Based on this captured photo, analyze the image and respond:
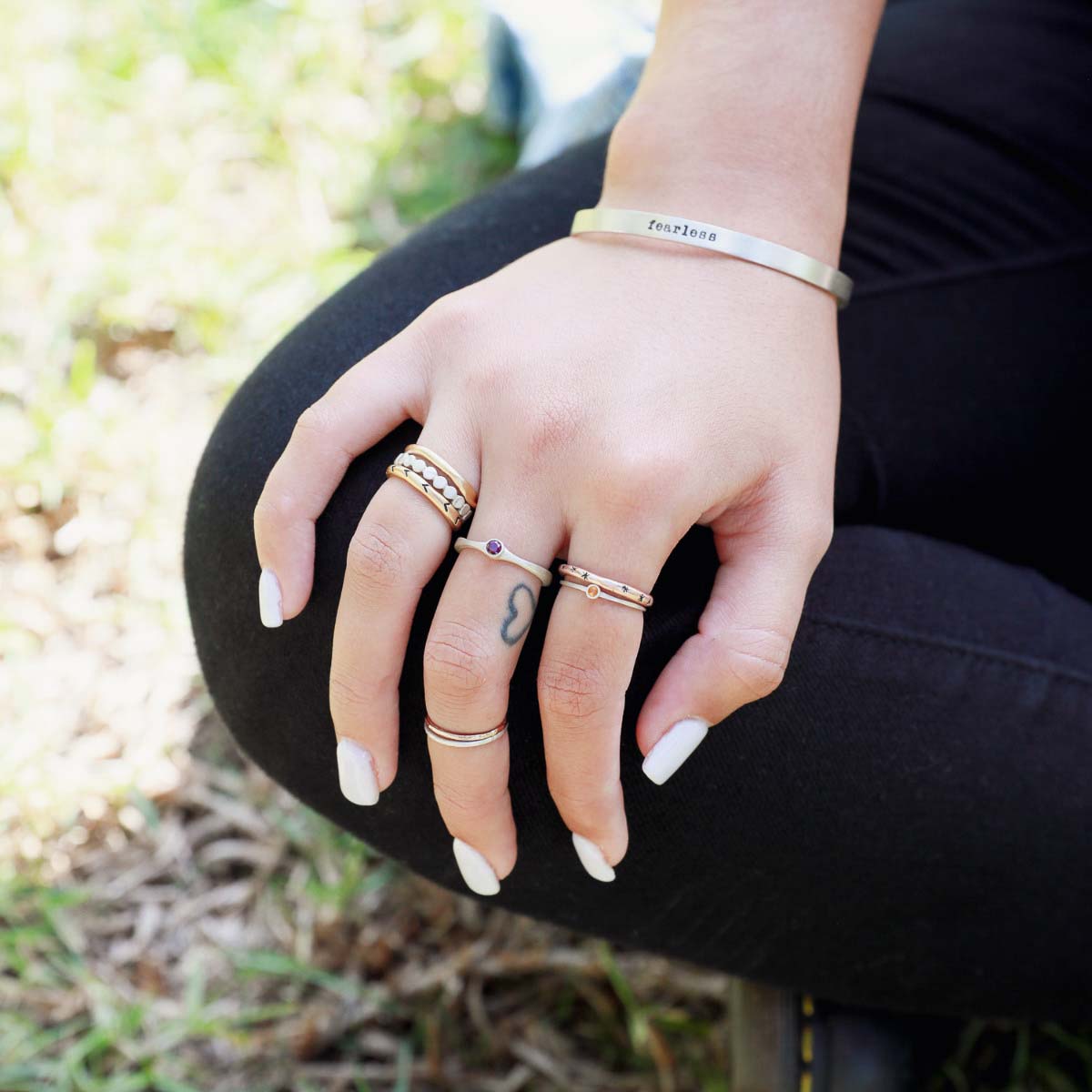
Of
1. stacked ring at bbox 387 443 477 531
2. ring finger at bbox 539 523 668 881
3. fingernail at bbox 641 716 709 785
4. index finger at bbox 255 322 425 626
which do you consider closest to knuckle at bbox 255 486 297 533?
index finger at bbox 255 322 425 626

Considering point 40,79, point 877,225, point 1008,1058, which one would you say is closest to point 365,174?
point 40,79

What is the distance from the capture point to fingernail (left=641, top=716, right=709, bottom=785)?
2.54 feet

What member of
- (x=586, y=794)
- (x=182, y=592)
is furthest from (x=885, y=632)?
(x=182, y=592)

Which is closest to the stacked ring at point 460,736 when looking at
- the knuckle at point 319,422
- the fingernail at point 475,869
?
the fingernail at point 475,869

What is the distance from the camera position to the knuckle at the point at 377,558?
73cm

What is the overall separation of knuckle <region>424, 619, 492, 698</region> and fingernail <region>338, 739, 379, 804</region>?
0.13 m

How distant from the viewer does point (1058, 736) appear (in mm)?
923

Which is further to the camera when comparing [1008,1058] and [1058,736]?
[1008,1058]

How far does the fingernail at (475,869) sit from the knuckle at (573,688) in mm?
164

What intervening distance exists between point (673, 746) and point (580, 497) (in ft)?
0.69

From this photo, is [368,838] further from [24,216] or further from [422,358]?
[24,216]

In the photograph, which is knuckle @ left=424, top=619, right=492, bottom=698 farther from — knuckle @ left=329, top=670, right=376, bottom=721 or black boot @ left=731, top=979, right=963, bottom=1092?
black boot @ left=731, top=979, right=963, bottom=1092

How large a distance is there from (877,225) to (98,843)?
4.29ft

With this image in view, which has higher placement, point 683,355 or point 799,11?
point 799,11
